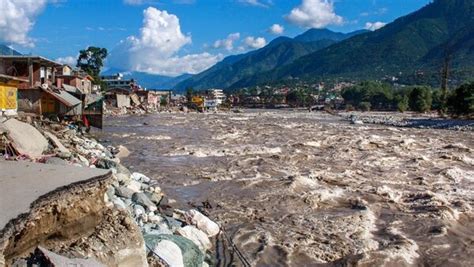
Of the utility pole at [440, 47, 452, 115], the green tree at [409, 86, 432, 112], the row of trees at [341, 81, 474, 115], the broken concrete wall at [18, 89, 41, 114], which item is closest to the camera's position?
the broken concrete wall at [18, 89, 41, 114]

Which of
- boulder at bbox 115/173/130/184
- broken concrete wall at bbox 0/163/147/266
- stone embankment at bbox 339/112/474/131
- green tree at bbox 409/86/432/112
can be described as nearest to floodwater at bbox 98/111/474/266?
boulder at bbox 115/173/130/184

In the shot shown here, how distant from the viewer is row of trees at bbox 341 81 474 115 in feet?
242

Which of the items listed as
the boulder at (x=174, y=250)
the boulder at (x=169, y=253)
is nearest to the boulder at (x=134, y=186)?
the boulder at (x=174, y=250)

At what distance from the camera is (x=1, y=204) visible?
5785 millimetres

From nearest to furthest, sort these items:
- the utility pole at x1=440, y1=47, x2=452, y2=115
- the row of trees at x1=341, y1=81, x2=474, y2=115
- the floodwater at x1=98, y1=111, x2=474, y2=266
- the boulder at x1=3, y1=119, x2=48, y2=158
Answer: the floodwater at x1=98, y1=111, x2=474, y2=266, the boulder at x1=3, y1=119, x2=48, y2=158, the row of trees at x1=341, y1=81, x2=474, y2=115, the utility pole at x1=440, y1=47, x2=452, y2=115

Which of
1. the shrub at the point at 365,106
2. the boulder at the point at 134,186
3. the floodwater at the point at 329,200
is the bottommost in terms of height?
the shrub at the point at 365,106

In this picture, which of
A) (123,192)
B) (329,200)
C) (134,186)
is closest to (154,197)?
(134,186)

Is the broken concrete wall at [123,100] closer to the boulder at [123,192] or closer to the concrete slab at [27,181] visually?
the boulder at [123,192]

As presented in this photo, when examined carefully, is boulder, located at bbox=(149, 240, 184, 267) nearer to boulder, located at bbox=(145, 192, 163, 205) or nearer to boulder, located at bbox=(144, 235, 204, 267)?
boulder, located at bbox=(144, 235, 204, 267)

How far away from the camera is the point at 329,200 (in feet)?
49.7

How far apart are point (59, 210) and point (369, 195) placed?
12.1 m

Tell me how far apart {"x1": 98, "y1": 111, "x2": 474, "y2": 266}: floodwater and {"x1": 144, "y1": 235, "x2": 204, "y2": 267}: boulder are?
1.51 metres

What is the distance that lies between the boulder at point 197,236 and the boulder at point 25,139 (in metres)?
5.92

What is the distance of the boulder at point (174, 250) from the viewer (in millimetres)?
7366
